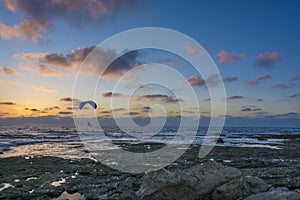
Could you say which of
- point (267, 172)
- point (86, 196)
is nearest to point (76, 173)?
point (86, 196)

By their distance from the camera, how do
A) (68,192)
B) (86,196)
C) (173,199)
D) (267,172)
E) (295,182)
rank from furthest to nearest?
1. (267,172)
2. (295,182)
3. (68,192)
4. (86,196)
5. (173,199)

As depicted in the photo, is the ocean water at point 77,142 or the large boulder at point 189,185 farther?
the ocean water at point 77,142

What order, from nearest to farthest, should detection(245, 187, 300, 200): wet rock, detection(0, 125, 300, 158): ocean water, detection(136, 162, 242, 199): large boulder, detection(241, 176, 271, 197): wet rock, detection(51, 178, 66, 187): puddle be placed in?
detection(245, 187, 300, 200): wet rock → detection(136, 162, 242, 199): large boulder → detection(241, 176, 271, 197): wet rock → detection(51, 178, 66, 187): puddle → detection(0, 125, 300, 158): ocean water

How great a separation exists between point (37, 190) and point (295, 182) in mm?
9670

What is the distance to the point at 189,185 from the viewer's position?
8172 mm

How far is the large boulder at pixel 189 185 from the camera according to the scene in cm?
807

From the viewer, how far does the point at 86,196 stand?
8812 mm

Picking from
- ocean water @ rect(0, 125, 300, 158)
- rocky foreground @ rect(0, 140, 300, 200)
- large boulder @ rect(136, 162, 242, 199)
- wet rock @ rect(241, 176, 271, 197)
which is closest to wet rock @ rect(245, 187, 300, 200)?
rocky foreground @ rect(0, 140, 300, 200)

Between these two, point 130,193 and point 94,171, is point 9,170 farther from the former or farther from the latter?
point 130,193

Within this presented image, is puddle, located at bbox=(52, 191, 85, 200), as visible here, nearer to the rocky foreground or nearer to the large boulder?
the rocky foreground

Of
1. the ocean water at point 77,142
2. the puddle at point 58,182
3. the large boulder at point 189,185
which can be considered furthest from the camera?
the ocean water at point 77,142

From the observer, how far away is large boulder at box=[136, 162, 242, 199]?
8.07 metres

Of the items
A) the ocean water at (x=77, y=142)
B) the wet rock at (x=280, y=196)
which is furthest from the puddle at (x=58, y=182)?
the ocean water at (x=77, y=142)

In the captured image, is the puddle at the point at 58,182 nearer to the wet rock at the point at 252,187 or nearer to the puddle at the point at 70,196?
the puddle at the point at 70,196
